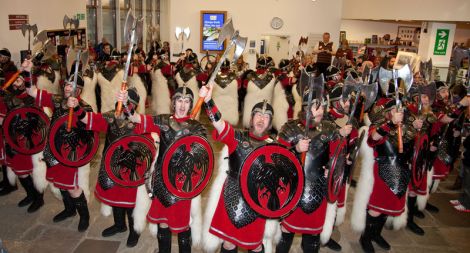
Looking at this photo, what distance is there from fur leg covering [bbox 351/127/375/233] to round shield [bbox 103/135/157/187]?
2208 millimetres

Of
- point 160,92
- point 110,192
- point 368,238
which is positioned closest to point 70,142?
point 110,192

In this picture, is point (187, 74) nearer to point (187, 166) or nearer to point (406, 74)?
point (406, 74)

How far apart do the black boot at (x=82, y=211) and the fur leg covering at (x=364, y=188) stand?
3015mm

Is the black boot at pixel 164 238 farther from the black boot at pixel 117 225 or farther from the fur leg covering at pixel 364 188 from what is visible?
the fur leg covering at pixel 364 188

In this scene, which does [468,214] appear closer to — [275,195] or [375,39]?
[275,195]

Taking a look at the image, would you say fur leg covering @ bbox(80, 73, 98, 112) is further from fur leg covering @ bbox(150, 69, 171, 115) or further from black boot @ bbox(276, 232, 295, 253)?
black boot @ bbox(276, 232, 295, 253)

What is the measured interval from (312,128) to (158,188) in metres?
1.45

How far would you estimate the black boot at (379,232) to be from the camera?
4.44 m

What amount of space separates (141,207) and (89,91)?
13.0 ft

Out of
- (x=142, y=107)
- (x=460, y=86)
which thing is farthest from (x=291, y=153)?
(x=142, y=107)

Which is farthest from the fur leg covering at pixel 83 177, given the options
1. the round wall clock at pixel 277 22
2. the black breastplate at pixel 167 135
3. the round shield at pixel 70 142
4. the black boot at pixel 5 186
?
the round wall clock at pixel 277 22

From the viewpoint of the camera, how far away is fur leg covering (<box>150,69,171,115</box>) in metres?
9.14

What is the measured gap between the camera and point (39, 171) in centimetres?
483

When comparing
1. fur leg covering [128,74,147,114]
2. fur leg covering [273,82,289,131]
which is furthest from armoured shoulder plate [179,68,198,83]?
fur leg covering [273,82,289,131]
